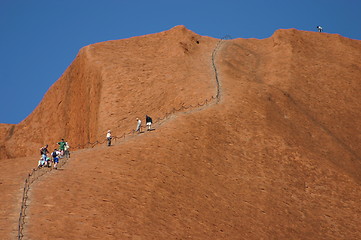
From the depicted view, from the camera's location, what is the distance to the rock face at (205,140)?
40.2 m

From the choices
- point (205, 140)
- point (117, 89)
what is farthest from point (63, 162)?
point (117, 89)

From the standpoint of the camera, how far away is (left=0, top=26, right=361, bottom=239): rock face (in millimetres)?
40250

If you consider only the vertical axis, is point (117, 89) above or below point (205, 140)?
above

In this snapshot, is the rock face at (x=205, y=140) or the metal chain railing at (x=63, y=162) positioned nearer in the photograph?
the metal chain railing at (x=63, y=162)

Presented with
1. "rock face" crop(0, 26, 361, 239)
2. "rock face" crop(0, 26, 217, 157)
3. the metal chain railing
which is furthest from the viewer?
"rock face" crop(0, 26, 217, 157)

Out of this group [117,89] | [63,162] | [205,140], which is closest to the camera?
[63,162]

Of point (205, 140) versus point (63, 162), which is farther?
point (205, 140)

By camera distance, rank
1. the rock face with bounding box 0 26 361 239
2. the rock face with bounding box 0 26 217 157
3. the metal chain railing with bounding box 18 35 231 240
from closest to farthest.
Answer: the metal chain railing with bounding box 18 35 231 240 < the rock face with bounding box 0 26 361 239 < the rock face with bounding box 0 26 217 157

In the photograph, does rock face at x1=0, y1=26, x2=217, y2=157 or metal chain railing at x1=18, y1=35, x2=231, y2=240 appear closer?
metal chain railing at x1=18, y1=35, x2=231, y2=240

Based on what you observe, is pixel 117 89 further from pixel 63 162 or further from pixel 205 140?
pixel 63 162

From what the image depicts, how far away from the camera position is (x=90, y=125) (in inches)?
2847

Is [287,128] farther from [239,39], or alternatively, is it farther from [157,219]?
[239,39]

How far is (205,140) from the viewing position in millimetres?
52594

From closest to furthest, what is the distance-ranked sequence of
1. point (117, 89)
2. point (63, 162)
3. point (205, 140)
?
point (63, 162) < point (205, 140) < point (117, 89)
